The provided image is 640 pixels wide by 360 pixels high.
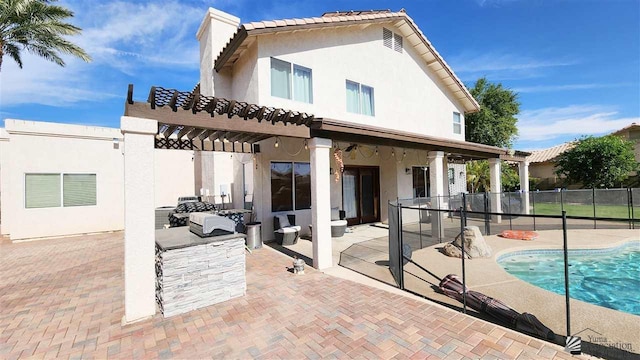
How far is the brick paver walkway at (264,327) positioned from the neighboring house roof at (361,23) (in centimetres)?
684

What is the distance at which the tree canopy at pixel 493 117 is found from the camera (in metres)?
24.9

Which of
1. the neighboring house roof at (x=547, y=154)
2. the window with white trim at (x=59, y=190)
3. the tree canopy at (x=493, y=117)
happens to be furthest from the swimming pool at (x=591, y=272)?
the neighboring house roof at (x=547, y=154)

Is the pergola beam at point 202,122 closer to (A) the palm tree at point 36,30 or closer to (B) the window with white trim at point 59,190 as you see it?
(B) the window with white trim at point 59,190

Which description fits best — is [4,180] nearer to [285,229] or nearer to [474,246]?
[285,229]

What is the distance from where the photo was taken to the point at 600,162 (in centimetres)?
1802

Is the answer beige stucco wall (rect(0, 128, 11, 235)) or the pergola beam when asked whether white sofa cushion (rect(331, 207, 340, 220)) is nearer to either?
the pergola beam

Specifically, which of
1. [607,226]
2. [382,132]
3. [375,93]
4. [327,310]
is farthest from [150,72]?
[607,226]

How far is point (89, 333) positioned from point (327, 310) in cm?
344

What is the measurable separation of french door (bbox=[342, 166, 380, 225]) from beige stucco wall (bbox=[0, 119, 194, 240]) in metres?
9.07

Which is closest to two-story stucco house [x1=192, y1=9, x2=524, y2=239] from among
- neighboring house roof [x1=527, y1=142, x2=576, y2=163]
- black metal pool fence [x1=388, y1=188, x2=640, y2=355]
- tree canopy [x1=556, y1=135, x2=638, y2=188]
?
black metal pool fence [x1=388, y1=188, x2=640, y2=355]

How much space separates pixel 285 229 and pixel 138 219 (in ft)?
16.3

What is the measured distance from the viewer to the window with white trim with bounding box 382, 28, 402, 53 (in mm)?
11606

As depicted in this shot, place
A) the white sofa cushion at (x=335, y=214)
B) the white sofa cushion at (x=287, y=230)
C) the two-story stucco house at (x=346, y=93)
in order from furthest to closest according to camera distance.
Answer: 1. the white sofa cushion at (x=335, y=214)
2. the white sofa cushion at (x=287, y=230)
3. the two-story stucco house at (x=346, y=93)

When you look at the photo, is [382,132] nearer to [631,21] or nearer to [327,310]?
[327,310]
